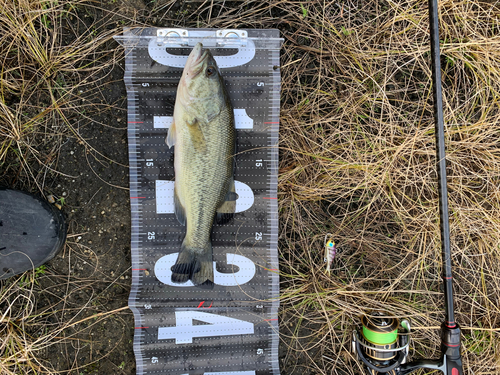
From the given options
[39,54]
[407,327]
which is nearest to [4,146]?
[39,54]

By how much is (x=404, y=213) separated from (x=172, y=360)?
2.73 metres

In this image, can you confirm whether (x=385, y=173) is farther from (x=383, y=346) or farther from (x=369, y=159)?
(x=383, y=346)

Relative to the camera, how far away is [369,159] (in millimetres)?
2916

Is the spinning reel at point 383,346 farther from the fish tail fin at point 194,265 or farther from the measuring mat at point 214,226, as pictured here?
the fish tail fin at point 194,265

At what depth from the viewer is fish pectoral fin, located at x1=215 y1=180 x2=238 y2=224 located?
2715 millimetres

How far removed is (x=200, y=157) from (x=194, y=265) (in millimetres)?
1021

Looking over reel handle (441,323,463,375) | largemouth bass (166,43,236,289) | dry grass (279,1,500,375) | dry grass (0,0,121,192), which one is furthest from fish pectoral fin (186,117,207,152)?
reel handle (441,323,463,375)

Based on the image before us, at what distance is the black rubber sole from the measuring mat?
2.44 ft

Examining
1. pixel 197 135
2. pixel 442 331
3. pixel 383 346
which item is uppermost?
pixel 197 135

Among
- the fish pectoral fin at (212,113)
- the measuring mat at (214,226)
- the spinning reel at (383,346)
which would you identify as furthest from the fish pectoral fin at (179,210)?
the spinning reel at (383,346)

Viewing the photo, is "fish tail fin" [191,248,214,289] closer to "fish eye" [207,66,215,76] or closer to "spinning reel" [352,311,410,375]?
"spinning reel" [352,311,410,375]

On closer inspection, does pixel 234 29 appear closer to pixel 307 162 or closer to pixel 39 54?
pixel 307 162

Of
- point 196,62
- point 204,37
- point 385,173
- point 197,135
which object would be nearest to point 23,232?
point 197,135

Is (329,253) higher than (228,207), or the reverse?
(228,207)
